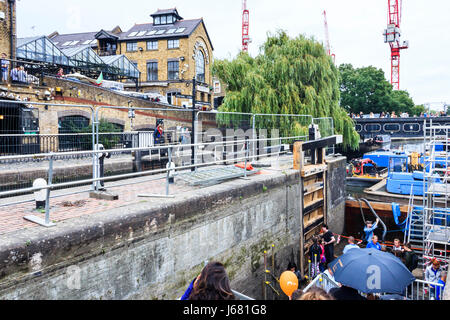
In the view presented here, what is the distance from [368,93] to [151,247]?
6474cm

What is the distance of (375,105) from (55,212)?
214ft

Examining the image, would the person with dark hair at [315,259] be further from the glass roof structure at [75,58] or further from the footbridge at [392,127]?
the footbridge at [392,127]

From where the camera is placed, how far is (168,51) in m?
38.8

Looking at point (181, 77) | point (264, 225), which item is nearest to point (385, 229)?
point (264, 225)

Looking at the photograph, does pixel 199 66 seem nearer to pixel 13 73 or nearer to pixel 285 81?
pixel 285 81

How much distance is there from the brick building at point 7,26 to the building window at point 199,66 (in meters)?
24.8

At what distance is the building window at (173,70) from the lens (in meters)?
38.5

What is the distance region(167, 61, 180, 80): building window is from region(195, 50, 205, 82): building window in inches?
98.7

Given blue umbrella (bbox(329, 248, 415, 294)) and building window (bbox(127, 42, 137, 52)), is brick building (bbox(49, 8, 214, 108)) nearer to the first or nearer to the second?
building window (bbox(127, 42, 137, 52))

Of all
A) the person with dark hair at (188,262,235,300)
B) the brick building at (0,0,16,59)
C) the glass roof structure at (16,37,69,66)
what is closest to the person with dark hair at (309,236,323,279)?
the person with dark hair at (188,262,235,300)

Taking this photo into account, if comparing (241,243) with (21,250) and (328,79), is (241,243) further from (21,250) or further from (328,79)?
(328,79)

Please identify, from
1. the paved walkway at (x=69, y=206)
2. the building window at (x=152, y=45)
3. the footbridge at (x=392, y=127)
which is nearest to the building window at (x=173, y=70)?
the building window at (x=152, y=45)

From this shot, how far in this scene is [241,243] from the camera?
8.01 meters

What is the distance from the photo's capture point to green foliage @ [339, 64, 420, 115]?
6134 cm
